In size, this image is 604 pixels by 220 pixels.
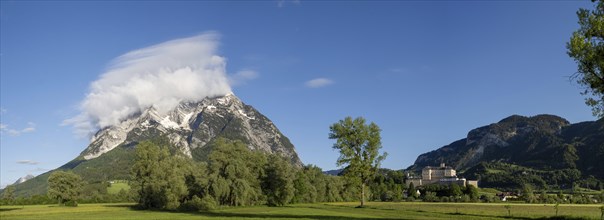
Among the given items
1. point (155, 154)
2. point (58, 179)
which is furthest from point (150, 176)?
point (58, 179)

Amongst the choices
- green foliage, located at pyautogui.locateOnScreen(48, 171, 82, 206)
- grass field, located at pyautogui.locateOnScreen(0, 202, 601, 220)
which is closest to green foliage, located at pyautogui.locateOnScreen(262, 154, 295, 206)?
grass field, located at pyautogui.locateOnScreen(0, 202, 601, 220)

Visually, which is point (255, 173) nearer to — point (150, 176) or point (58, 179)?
point (150, 176)

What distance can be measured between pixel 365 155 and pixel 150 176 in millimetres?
45187

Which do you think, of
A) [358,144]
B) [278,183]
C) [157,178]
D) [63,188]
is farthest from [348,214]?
[63,188]

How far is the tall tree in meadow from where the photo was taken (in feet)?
276

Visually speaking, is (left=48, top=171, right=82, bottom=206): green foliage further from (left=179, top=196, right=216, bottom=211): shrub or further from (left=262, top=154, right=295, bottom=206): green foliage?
(left=262, top=154, right=295, bottom=206): green foliage

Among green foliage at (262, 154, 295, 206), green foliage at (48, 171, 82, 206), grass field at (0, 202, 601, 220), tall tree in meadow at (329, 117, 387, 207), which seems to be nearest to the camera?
grass field at (0, 202, 601, 220)

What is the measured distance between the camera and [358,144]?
8538 centimetres

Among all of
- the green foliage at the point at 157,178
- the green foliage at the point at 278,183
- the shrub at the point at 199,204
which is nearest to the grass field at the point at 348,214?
the shrub at the point at 199,204

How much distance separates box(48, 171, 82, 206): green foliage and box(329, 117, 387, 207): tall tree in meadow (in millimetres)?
85503

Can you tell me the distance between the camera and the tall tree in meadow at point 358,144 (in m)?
84.2

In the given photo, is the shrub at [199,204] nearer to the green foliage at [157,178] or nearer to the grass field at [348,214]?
the green foliage at [157,178]

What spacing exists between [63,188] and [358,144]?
9187 cm

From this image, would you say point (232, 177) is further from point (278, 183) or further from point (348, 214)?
point (348, 214)
